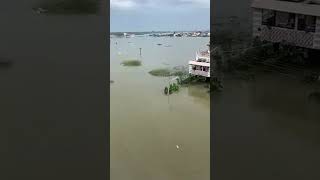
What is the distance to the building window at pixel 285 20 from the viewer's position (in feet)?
7.79

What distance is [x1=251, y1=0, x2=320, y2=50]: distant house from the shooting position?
2285 millimetres

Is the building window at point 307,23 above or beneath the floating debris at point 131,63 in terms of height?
above

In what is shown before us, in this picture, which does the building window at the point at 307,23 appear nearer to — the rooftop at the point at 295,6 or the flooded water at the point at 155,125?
the rooftop at the point at 295,6

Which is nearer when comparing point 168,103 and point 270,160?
point 270,160

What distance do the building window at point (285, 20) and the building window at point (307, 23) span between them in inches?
1.8
